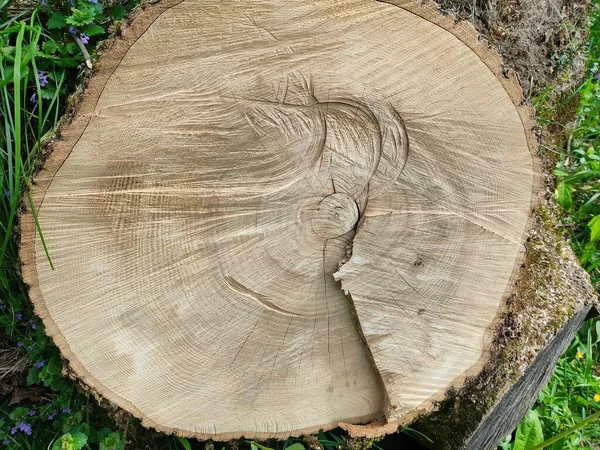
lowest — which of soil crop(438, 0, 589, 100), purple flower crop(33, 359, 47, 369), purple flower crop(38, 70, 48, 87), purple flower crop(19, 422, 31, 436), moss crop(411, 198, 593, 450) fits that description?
purple flower crop(19, 422, 31, 436)

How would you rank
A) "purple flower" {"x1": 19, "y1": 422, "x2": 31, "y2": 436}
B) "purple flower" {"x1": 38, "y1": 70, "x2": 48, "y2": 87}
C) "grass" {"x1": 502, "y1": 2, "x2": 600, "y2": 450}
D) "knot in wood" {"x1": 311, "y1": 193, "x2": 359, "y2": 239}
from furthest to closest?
"grass" {"x1": 502, "y1": 2, "x2": 600, "y2": 450} → "purple flower" {"x1": 19, "y1": 422, "x2": 31, "y2": 436} → "purple flower" {"x1": 38, "y1": 70, "x2": 48, "y2": 87} → "knot in wood" {"x1": 311, "y1": 193, "x2": 359, "y2": 239}

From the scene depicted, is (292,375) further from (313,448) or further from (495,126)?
(495,126)

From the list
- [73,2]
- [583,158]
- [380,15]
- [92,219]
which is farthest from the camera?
[583,158]

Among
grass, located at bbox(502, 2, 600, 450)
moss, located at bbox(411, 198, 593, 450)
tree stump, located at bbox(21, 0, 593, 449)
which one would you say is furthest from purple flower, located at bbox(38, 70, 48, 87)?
grass, located at bbox(502, 2, 600, 450)

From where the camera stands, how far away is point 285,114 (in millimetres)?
1043

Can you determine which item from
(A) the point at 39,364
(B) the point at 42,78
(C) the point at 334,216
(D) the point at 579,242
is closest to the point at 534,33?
(D) the point at 579,242

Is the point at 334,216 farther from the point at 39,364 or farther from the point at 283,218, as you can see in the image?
the point at 39,364

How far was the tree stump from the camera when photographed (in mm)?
1005

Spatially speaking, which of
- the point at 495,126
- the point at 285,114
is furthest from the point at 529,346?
the point at 285,114

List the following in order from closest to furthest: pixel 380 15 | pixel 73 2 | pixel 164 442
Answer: pixel 380 15, pixel 73 2, pixel 164 442

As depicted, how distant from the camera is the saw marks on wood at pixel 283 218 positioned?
3.30ft

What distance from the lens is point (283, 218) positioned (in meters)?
1.13

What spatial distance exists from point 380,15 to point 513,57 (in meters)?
1.02

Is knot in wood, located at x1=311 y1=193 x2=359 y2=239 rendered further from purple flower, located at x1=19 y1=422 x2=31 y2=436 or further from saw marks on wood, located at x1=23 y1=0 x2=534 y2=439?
purple flower, located at x1=19 y1=422 x2=31 y2=436
